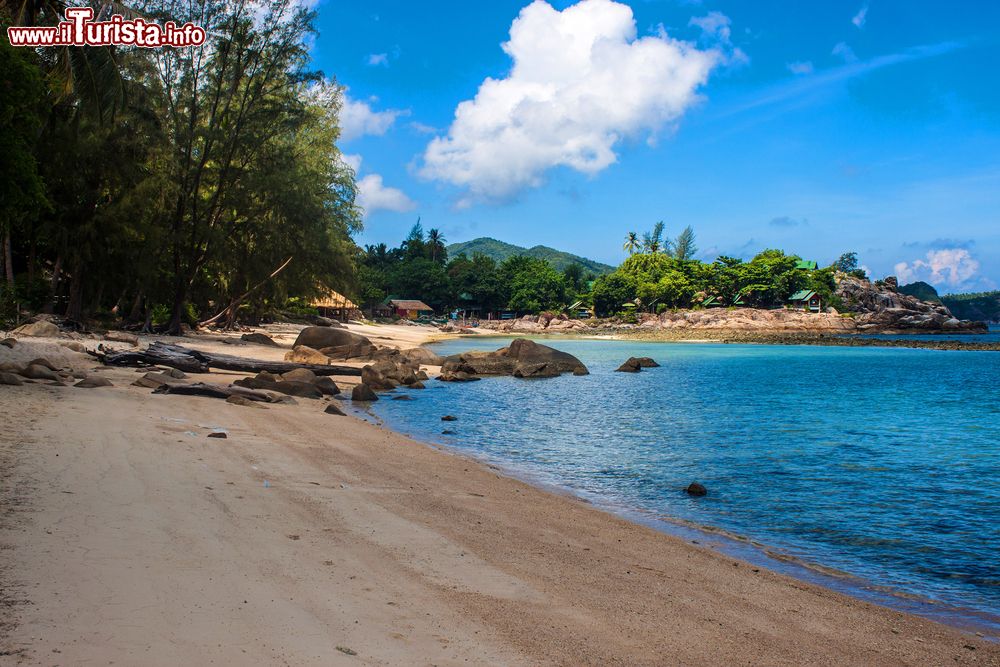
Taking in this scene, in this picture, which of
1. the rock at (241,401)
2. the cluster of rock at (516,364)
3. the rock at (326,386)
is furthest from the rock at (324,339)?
the rock at (241,401)

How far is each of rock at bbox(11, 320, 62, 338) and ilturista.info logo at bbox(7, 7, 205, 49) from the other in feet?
25.7

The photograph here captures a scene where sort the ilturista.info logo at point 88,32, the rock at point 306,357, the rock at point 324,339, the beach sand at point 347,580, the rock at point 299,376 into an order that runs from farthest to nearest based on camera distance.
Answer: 1. the rock at point 324,339
2. the rock at point 306,357
3. the rock at point 299,376
4. the ilturista.info logo at point 88,32
5. the beach sand at point 347,580

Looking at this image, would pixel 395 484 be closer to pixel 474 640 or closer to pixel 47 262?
pixel 474 640

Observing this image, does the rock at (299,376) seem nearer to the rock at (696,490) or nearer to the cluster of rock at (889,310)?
the rock at (696,490)

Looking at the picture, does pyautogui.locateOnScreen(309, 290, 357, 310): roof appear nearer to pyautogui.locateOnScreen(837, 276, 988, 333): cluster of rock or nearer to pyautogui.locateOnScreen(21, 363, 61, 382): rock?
pyautogui.locateOnScreen(21, 363, 61, 382): rock

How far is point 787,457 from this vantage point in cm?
1402

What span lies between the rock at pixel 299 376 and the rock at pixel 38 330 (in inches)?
296

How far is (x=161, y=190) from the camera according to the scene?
92.6ft

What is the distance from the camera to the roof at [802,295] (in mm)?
100875

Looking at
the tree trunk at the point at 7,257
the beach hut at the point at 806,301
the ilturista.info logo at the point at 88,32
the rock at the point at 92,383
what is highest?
the ilturista.info logo at the point at 88,32

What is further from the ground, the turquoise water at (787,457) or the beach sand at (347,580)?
the beach sand at (347,580)

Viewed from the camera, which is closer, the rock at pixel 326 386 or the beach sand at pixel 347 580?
the beach sand at pixel 347 580

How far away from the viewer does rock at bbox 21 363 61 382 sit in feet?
41.6

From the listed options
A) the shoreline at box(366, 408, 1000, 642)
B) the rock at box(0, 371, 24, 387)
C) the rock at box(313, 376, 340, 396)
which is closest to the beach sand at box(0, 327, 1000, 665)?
the shoreline at box(366, 408, 1000, 642)
